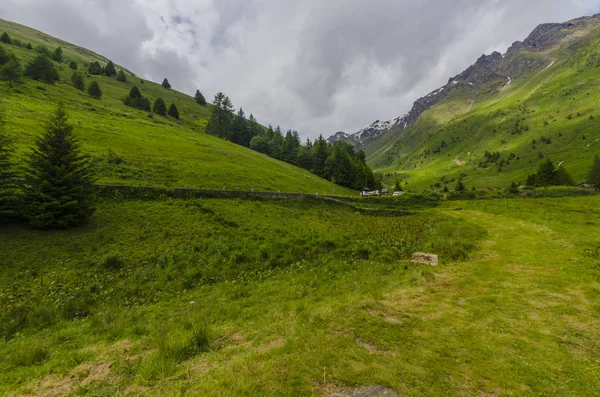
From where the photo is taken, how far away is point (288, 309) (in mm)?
10273

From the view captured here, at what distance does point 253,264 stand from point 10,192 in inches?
746

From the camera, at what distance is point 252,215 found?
2697cm

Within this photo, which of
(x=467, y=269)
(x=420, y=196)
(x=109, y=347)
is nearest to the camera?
(x=109, y=347)

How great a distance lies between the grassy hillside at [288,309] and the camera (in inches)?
228

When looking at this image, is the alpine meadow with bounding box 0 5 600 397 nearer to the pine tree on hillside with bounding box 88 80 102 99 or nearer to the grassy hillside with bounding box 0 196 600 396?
the grassy hillside with bounding box 0 196 600 396

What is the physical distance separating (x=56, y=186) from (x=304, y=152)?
76.0 m

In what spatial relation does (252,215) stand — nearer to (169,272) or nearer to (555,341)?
(169,272)

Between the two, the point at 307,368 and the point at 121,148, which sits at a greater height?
the point at 121,148

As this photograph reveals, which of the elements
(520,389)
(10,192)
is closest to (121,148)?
(10,192)

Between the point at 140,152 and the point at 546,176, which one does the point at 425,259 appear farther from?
the point at 546,176

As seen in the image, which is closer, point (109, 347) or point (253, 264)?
point (109, 347)

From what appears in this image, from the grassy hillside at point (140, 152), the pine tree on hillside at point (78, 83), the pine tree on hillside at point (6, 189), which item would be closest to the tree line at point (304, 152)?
the grassy hillside at point (140, 152)

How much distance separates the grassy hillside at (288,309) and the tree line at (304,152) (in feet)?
188

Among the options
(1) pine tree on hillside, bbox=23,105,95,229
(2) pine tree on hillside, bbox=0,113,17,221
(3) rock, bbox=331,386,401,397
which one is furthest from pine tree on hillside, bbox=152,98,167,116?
(3) rock, bbox=331,386,401,397
